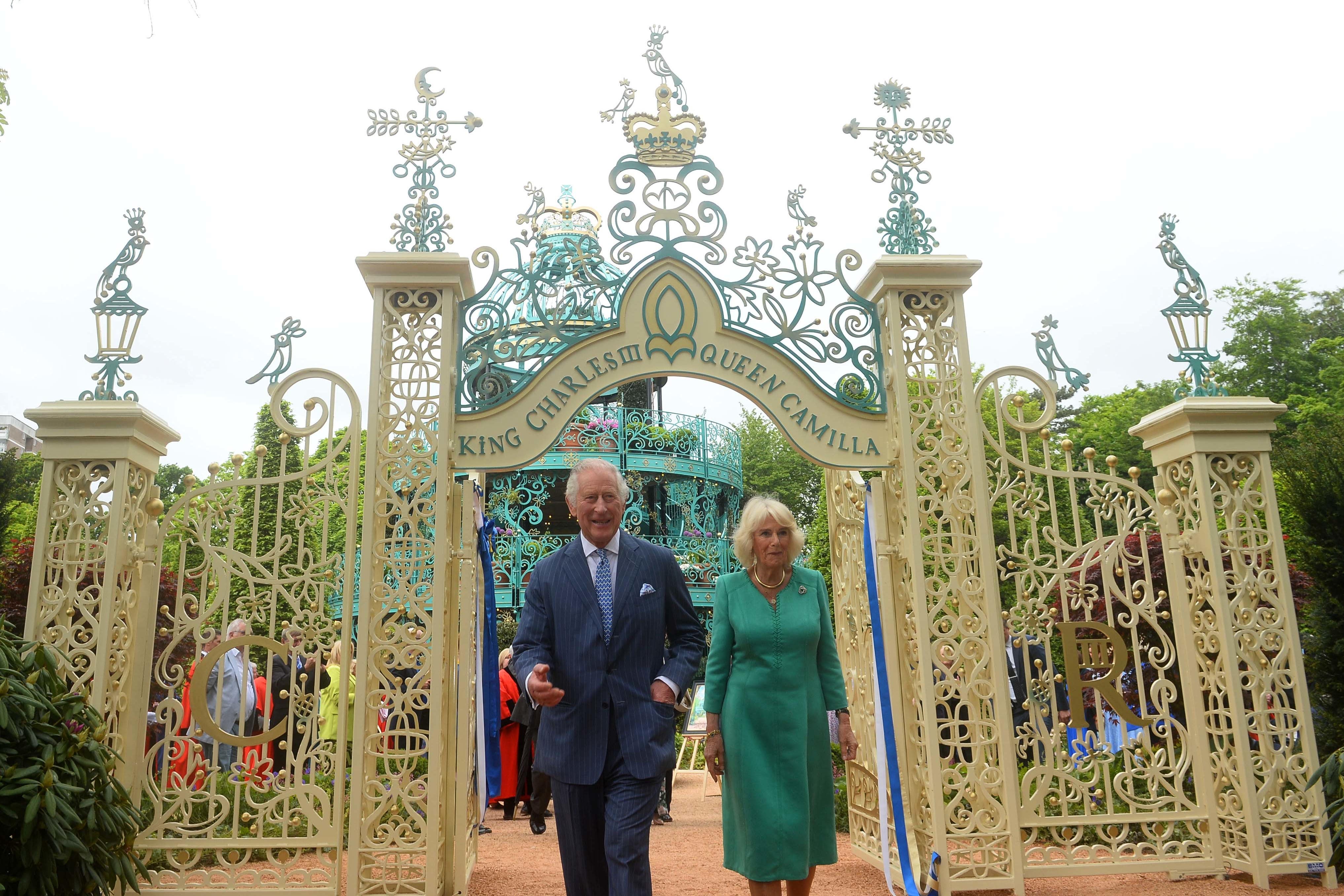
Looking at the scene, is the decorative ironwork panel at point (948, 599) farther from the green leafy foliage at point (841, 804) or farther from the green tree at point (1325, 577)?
the green tree at point (1325, 577)

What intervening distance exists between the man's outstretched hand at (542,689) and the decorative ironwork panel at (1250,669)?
4043mm

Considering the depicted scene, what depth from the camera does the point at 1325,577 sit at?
18.2 feet

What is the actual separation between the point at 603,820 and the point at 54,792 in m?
2.33

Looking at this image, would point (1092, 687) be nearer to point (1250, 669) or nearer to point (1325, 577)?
point (1250, 669)

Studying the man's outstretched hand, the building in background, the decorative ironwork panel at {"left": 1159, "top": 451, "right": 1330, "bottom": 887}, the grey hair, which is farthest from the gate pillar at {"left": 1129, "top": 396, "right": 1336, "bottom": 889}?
the building in background

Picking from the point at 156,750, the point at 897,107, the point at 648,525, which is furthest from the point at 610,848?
the point at 648,525

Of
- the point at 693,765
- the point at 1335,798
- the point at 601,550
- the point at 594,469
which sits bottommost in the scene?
the point at 693,765

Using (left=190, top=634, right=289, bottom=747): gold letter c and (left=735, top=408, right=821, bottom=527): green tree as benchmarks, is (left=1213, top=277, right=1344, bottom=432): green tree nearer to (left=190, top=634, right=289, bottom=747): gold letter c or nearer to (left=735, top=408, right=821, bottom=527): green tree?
(left=735, top=408, right=821, bottom=527): green tree

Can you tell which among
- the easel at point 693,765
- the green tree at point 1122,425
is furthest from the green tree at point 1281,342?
the easel at point 693,765

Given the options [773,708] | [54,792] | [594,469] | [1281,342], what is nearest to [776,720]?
[773,708]

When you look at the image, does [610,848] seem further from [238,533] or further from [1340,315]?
[1340,315]

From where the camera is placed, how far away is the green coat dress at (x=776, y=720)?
3.64 metres

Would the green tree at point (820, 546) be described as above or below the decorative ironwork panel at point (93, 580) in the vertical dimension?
above

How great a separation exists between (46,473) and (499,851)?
3967 millimetres
